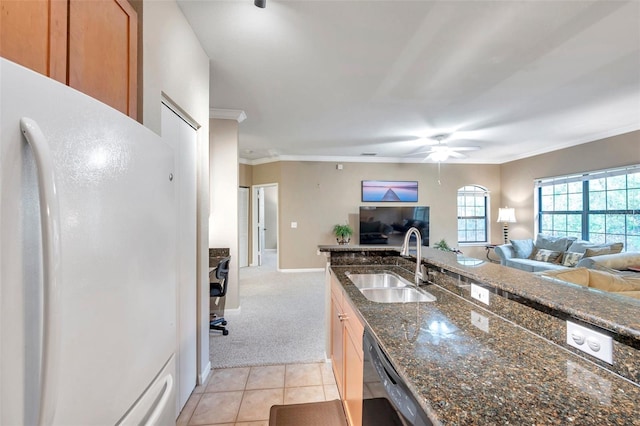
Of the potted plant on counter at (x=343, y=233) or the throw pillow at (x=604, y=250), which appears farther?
the potted plant on counter at (x=343, y=233)

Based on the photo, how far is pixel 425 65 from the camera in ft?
8.00

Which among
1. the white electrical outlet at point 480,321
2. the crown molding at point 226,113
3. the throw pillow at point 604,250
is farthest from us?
the throw pillow at point 604,250

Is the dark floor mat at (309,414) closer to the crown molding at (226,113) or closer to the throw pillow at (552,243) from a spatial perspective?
the crown molding at (226,113)

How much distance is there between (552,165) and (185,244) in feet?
21.9

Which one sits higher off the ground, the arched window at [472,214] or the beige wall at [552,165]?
the beige wall at [552,165]

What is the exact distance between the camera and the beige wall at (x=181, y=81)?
4.60 feet

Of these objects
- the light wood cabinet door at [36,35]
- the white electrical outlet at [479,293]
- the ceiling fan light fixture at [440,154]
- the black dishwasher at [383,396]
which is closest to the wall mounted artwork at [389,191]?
the ceiling fan light fixture at [440,154]

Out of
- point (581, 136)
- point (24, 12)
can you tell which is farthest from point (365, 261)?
point (581, 136)

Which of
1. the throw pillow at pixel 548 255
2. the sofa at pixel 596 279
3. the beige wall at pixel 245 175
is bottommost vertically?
the throw pillow at pixel 548 255

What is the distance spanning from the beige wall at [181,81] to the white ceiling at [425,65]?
178 millimetres

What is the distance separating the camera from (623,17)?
71.7 inches

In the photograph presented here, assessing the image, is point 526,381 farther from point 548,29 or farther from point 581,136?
point 581,136

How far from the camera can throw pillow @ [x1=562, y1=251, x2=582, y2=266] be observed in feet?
14.5

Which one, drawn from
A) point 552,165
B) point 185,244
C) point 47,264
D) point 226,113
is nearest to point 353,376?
point 185,244
